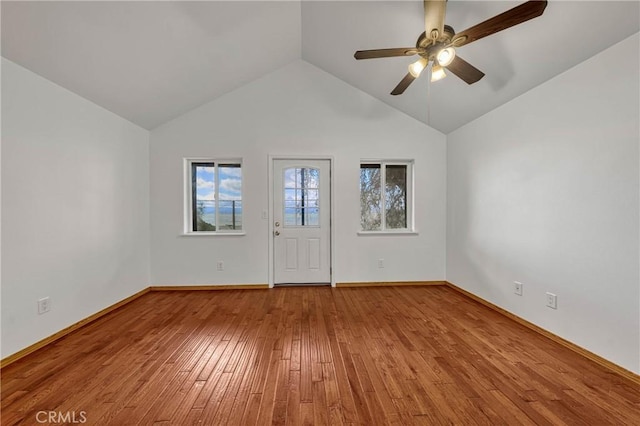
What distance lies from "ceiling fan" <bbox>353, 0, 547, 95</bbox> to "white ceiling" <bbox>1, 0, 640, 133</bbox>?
1.29ft

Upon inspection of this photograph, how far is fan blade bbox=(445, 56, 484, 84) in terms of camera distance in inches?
77.0

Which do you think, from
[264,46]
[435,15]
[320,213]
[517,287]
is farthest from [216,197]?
[517,287]

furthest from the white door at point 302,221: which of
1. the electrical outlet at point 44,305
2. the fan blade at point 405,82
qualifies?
the electrical outlet at point 44,305

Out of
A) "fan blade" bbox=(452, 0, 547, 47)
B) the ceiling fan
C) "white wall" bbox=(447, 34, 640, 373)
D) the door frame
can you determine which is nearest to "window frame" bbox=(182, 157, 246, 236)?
the door frame

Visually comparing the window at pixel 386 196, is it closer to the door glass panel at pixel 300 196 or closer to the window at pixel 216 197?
the door glass panel at pixel 300 196

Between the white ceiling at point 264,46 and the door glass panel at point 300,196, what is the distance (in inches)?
57.7

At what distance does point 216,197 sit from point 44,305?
2167 millimetres

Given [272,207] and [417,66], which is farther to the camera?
[272,207]

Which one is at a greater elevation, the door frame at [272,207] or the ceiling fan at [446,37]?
the ceiling fan at [446,37]

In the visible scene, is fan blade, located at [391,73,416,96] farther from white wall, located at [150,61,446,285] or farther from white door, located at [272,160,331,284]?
white door, located at [272,160,331,284]

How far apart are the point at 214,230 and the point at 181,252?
54cm

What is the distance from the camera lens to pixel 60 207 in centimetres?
243

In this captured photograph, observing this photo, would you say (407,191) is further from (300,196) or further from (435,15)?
(435,15)

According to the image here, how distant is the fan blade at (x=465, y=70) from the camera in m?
1.96
